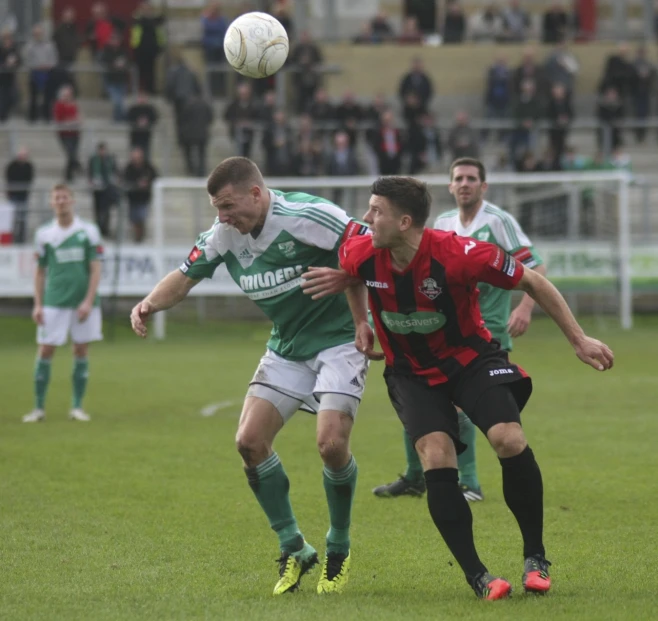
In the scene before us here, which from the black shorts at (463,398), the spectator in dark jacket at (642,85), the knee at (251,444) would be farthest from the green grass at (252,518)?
the spectator in dark jacket at (642,85)

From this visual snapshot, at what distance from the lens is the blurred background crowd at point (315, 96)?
81.8ft

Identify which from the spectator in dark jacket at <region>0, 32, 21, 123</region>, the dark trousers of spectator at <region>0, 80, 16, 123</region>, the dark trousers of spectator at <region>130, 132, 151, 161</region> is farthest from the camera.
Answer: the dark trousers of spectator at <region>0, 80, 16, 123</region>

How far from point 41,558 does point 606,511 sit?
136 inches

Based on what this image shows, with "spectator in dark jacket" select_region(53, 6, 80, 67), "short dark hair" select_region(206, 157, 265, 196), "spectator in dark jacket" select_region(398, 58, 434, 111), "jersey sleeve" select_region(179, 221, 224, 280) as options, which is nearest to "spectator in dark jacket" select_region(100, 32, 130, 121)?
"spectator in dark jacket" select_region(53, 6, 80, 67)

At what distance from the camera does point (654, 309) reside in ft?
75.9

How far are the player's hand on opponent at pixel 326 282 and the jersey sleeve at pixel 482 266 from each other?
1.66 ft

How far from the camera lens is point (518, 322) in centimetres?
851

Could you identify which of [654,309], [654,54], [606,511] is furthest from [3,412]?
[654,54]

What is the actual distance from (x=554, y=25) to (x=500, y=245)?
2317 cm

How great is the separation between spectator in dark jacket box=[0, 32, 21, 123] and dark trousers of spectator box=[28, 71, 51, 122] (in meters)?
0.42

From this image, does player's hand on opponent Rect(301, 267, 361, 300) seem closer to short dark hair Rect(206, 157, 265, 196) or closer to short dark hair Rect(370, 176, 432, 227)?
short dark hair Rect(370, 176, 432, 227)

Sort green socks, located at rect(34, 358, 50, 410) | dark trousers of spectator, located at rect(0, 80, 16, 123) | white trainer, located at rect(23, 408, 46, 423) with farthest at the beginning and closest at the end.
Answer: dark trousers of spectator, located at rect(0, 80, 16, 123) < green socks, located at rect(34, 358, 50, 410) < white trainer, located at rect(23, 408, 46, 423)

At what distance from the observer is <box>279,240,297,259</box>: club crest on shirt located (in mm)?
6352

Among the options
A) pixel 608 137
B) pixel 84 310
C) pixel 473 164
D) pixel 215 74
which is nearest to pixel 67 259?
pixel 84 310
